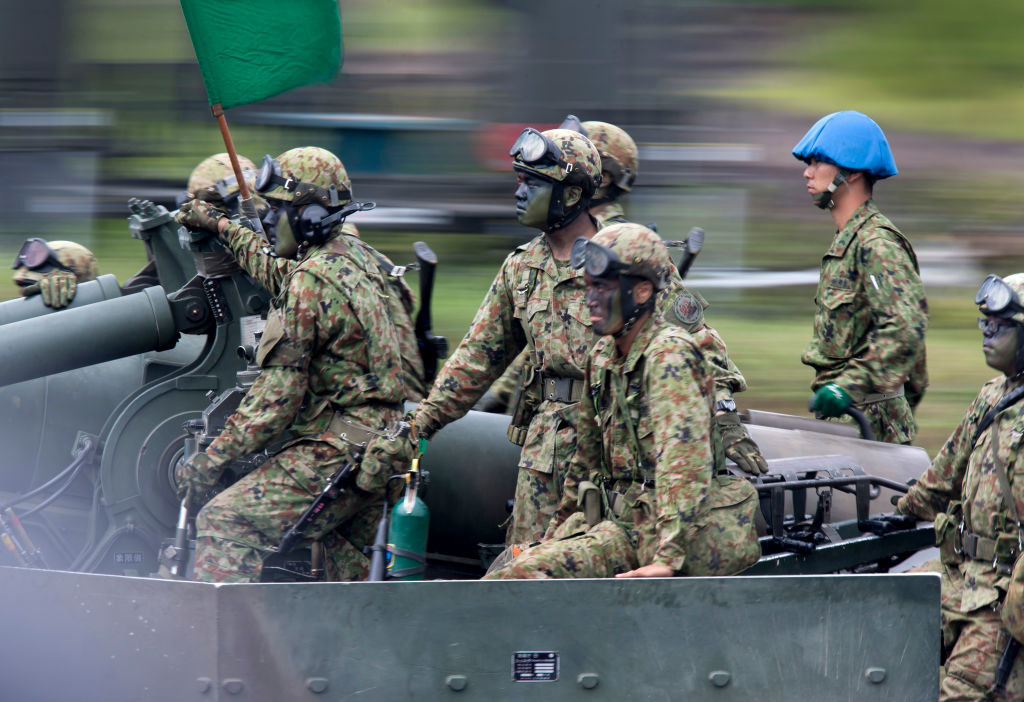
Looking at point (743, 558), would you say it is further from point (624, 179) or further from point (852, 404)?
point (624, 179)

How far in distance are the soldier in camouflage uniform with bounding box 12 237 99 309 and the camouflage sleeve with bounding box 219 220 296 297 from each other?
795 millimetres

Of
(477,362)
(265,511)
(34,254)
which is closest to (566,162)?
(477,362)

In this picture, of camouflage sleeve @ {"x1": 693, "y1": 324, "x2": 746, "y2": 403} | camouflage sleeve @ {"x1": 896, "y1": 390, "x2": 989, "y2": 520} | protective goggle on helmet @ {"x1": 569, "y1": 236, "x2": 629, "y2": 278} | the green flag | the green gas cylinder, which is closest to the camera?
protective goggle on helmet @ {"x1": 569, "y1": 236, "x2": 629, "y2": 278}

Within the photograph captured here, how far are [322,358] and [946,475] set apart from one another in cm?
223

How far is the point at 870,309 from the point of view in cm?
597

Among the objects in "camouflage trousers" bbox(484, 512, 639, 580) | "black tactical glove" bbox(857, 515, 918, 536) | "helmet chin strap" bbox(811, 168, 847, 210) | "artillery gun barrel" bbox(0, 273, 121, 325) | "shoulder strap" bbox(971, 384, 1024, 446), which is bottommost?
"camouflage trousers" bbox(484, 512, 639, 580)

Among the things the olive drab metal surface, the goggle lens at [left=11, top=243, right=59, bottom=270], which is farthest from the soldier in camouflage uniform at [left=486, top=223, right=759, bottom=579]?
the goggle lens at [left=11, top=243, right=59, bottom=270]

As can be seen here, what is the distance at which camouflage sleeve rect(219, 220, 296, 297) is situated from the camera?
5.97 meters

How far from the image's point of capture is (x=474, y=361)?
5.42m

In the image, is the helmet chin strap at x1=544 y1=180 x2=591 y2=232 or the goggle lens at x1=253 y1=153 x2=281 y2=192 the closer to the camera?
the helmet chin strap at x1=544 y1=180 x2=591 y2=232

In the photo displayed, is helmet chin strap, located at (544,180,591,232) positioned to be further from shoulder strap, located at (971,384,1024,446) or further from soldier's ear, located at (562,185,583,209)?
shoulder strap, located at (971,384,1024,446)

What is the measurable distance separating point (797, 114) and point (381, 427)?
7266 mm

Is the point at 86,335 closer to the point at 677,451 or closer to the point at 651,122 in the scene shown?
the point at 677,451

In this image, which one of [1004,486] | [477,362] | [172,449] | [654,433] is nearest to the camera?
[654,433]
